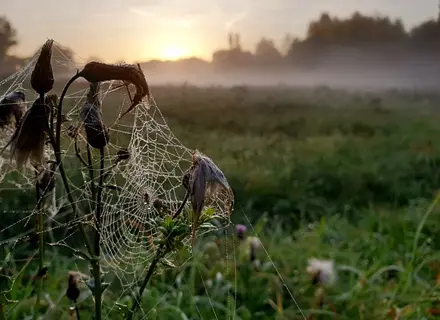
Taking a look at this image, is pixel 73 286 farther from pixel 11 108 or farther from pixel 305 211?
pixel 305 211

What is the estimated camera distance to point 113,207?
22.5 inches

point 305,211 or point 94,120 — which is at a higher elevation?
point 94,120

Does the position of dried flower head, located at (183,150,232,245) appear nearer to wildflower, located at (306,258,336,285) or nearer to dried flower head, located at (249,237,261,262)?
wildflower, located at (306,258,336,285)

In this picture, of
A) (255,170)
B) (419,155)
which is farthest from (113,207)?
(419,155)

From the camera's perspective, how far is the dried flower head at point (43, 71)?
1.50 feet

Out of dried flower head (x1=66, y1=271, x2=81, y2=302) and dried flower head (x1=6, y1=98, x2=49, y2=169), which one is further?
dried flower head (x1=66, y1=271, x2=81, y2=302)

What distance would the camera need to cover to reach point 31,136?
1.59 ft

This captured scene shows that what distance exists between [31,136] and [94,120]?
5 centimetres

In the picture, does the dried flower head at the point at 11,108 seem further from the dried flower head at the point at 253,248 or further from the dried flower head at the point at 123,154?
the dried flower head at the point at 253,248

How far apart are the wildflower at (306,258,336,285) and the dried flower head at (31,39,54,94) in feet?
3.31

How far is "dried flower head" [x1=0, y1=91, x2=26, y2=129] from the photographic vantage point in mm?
542

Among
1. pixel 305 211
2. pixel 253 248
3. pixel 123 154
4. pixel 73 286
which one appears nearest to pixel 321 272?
pixel 253 248

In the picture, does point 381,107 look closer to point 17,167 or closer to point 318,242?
point 318,242

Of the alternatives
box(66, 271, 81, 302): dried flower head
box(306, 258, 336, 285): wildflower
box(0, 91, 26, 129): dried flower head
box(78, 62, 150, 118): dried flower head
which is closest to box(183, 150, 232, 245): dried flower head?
box(78, 62, 150, 118): dried flower head
